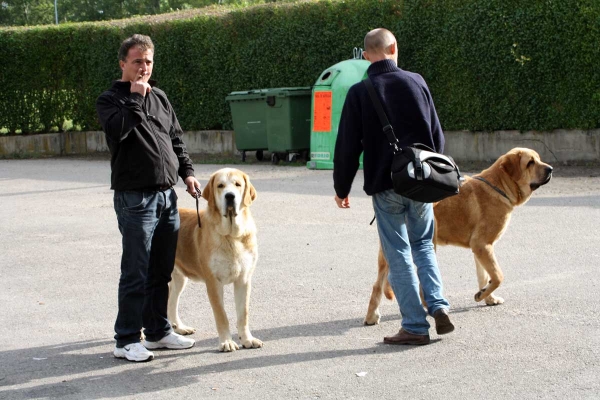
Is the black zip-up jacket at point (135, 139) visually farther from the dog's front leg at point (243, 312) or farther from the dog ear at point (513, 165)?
the dog ear at point (513, 165)

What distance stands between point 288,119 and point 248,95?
1.33m

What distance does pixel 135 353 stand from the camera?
5555 millimetres

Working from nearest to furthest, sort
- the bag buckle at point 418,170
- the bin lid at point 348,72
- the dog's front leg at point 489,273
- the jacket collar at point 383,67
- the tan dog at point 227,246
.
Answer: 1. the bag buckle at point 418,170
2. the tan dog at point 227,246
3. the jacket collar at point 383,67
4. the dog's front leg at point 489,273
5. the bin lid at point 348,72

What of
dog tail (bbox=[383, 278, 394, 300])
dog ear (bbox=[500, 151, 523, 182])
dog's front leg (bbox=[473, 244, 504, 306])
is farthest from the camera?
dog ear (bbox=[500, 151, 523, 182])

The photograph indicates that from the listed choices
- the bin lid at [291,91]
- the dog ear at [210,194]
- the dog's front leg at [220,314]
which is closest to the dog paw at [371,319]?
the dog's front leg at [220,314]

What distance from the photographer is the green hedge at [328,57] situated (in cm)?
1541

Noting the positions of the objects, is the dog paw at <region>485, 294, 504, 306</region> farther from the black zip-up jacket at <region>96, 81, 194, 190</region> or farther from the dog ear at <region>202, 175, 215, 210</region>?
the black zip-up jacket at <region>96, 81, 194, 190</region>

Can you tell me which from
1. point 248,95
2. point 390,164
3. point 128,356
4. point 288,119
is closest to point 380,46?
point 390,164

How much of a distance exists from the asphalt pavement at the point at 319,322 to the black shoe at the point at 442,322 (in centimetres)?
11

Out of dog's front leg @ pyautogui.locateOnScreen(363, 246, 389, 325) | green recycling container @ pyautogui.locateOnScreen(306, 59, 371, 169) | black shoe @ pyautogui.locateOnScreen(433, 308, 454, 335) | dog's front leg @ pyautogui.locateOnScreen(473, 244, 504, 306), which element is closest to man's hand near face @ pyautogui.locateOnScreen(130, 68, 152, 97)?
dog's front leg @ pyautogui.locateOnScreen(363, 246, 389, 325)

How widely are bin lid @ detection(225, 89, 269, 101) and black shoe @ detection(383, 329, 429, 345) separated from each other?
1297 cm

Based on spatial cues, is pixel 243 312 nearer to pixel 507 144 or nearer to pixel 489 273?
pixel 489 273

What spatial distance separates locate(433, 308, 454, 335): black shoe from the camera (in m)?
5.64

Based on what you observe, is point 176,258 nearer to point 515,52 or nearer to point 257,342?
point 257,342
